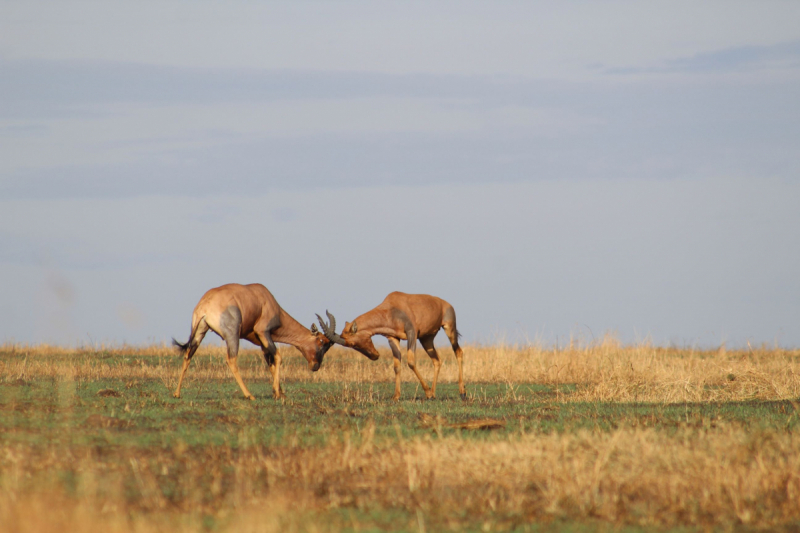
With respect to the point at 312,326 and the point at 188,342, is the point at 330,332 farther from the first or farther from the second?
the point at 188,342

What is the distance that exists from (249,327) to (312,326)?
2004mm

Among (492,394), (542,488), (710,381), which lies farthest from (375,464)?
(710,381)

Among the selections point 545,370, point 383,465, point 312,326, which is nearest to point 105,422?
point 383,465

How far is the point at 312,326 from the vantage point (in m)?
18.1

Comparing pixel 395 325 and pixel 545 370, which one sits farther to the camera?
pixel 545 370

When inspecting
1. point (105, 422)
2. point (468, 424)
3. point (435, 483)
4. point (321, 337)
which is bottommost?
point (435, 483)

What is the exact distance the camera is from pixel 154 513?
7.15 metres

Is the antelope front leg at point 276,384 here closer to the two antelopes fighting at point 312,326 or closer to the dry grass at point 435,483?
the two antelopes fighting at point 312,326

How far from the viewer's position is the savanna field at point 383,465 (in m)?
7.26

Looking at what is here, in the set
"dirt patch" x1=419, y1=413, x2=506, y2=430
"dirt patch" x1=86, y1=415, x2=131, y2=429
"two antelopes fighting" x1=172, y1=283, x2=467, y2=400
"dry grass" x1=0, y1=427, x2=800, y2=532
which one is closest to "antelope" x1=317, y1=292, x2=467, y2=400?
"two antelopes fighting" x1=172, y1=283, x2=467, y2=400

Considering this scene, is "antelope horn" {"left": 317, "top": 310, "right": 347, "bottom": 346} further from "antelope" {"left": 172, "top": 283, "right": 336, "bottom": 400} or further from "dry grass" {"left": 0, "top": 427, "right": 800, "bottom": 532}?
"dry grass" {"left": 0, "top": 427, "right": 800, "bottom": 532}

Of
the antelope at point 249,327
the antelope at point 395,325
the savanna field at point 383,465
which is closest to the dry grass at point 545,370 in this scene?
the savanna field at point 383,465

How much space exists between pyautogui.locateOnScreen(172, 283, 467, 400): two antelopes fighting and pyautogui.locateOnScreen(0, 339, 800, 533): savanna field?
1.26 meters

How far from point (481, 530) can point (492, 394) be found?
1120 centimetres
